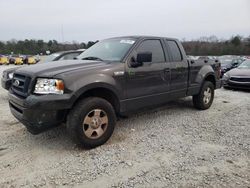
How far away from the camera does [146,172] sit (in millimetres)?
3293

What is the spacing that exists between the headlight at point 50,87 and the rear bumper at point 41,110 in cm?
9

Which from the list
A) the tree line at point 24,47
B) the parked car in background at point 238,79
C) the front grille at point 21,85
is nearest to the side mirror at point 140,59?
the front grille at point 21,85

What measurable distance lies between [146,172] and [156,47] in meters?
2.87

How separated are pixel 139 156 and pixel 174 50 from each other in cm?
291

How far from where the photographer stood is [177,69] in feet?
18.1

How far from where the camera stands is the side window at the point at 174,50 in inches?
220

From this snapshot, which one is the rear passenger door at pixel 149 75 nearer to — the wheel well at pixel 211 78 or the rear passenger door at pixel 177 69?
the rear passenger door at pixel 177 69

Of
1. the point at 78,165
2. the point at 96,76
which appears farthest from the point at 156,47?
the point at 78,165

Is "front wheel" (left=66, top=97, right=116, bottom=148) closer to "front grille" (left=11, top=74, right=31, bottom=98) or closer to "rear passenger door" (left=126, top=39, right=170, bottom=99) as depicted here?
"rear passenger door" (left=126, top=39, right=170, bottom=99)

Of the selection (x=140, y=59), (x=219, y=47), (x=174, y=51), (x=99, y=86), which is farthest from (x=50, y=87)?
(x=219, y=47)

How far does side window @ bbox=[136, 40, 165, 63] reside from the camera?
4.96m

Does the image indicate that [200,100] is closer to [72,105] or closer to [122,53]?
[122,53]

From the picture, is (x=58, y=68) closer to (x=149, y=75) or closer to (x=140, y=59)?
(x=140, y=59)

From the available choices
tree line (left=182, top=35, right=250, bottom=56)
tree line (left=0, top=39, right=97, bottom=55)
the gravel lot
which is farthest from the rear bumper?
tree line (left=0, top=39, right=97, bottom=55)
